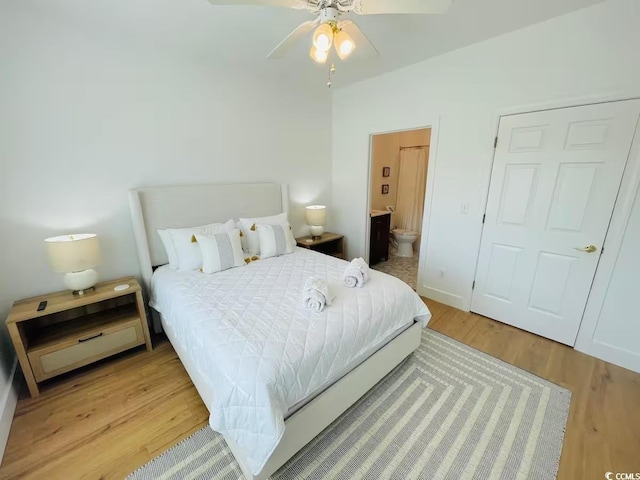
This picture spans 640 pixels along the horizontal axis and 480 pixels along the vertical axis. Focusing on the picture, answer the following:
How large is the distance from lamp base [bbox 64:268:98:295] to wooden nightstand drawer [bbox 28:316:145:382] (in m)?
0.32

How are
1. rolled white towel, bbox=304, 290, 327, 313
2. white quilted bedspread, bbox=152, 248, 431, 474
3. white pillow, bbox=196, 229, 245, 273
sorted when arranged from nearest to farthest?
white quilted bedspread, bbox=152, 248, 431, 474 < rolled white towel, bbox=304, 290, 327, 313 < white pillow, bbox=196, 229, 245, 273

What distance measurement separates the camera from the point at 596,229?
2025 millimetres

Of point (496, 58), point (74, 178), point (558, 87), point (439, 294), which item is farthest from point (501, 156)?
point (74, 178)

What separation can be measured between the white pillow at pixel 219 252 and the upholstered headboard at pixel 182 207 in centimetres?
37

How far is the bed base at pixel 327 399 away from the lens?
4.14 ft

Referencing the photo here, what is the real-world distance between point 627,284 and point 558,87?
161 centimetres

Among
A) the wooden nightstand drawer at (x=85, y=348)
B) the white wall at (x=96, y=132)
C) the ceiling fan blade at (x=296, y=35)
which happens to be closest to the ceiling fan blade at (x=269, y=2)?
the ceiling fan blade at (x=296, y=35)

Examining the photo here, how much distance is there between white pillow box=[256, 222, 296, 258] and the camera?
8.87 feet

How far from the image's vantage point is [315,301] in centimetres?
163

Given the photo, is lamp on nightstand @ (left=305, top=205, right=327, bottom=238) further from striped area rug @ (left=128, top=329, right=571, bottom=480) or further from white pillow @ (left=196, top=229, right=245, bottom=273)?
striped area rug @ (left=128, top=329, right=571, bottom=480)

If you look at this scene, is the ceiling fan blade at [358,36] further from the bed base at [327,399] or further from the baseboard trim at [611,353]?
the baseboard trim at [611,353]

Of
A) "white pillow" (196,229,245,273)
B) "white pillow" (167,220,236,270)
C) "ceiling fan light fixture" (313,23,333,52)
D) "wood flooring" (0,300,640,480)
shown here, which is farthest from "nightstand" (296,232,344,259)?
"ceiling fan light fixture" (313,23,333,52)

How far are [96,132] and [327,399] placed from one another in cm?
264

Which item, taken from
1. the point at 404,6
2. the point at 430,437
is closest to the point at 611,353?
the point at 430,437
